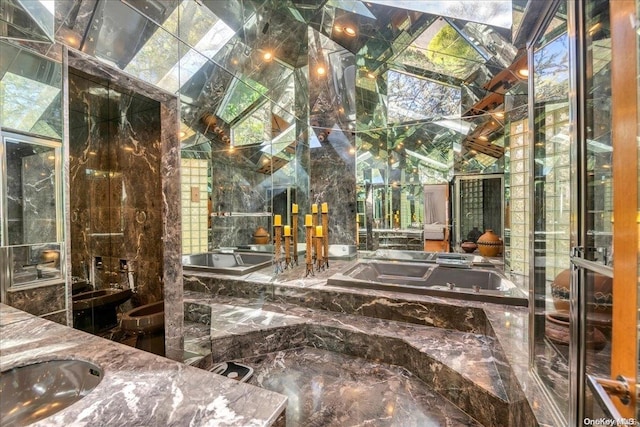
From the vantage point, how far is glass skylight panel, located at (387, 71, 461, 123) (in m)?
3.87

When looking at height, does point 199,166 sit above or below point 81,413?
above

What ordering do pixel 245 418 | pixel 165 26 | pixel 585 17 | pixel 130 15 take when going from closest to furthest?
pixel 245 418, pixel 585 17, pixel 130 15, pixel 165 26

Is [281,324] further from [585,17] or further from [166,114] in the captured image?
[585,17]

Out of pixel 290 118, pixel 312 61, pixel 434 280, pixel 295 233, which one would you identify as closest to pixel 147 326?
pixel 295 233

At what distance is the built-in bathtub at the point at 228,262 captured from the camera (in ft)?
10.9

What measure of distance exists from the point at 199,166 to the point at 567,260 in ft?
10.7

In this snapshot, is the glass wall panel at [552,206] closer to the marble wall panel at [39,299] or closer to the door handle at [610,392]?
the door handle at [610,392]

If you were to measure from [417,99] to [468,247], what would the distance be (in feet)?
8.03

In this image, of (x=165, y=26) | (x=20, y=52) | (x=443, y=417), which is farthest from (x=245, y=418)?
(x=165, y=26)

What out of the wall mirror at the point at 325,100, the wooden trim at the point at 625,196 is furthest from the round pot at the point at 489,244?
the wooden trim at the point at 625,196

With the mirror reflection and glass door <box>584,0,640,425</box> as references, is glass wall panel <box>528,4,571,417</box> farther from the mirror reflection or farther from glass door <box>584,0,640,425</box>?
the mirror reflection

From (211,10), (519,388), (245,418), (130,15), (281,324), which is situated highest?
(211,10)

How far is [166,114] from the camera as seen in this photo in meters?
2.21

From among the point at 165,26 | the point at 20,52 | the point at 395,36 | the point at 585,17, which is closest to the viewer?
the point at 585,17
